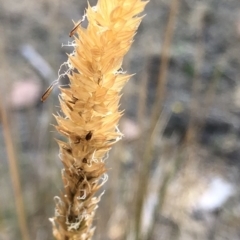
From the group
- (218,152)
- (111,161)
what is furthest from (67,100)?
(218,152)

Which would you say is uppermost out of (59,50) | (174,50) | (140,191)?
(140,191)

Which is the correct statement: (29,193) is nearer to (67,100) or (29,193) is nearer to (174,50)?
(174,50)

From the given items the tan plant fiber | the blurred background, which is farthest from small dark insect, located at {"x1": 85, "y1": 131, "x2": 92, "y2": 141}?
the blurred background

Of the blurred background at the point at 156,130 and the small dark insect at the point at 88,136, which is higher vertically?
the small dark insect at the point at 88,136

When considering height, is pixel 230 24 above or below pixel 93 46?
below

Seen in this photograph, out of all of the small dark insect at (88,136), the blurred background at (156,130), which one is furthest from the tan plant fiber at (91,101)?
the blurred background at (156,130)

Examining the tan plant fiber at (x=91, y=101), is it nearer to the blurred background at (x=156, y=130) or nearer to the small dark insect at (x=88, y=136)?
the small dark insect at (x=88, y=136)
